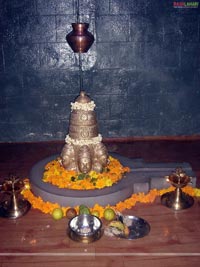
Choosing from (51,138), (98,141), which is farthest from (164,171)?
(51,138)

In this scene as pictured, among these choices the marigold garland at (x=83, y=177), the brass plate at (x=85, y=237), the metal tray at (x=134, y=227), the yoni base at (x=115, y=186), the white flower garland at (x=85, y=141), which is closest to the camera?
the brass plate at (x=85, y=237)

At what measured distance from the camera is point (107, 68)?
755cm

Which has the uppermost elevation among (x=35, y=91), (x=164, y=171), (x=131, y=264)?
(x=35, y=91)

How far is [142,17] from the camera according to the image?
284 inches

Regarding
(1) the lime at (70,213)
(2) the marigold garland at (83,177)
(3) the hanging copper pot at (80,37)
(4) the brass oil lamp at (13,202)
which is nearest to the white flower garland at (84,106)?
(3) the hanging copper pot at (80,37)

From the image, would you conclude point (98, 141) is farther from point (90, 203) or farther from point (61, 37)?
point (61, 37)

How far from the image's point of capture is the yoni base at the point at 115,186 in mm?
4973

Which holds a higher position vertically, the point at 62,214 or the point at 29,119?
the point at 29,119

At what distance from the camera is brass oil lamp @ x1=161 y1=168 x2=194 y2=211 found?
5.08 metres

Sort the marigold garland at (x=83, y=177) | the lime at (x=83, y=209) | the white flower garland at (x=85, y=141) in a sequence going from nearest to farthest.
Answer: the lime at (x=83, y=209) → the marigold garland at (x=83, y=177) → the white flower garland at (x=85, y=141)

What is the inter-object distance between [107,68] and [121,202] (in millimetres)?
3471

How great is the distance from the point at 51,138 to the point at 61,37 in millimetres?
A: 2320

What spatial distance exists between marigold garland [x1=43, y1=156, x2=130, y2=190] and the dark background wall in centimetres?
239

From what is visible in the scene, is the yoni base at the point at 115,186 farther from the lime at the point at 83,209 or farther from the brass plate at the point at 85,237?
the brass plate at the point at 85,237
